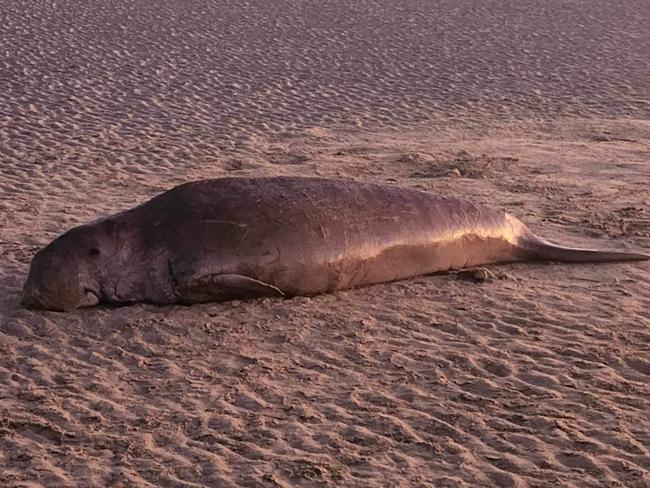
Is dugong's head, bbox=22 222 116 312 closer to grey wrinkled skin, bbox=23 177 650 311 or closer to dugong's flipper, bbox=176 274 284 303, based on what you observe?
grey wrinkled skin, bbox=23 177 650 311

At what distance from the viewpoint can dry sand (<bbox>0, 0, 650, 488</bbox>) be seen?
487cm

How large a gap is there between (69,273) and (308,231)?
1.41 metres

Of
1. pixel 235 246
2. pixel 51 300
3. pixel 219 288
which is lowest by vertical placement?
pixel 51 300

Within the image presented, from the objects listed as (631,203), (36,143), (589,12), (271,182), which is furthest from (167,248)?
(589,12)

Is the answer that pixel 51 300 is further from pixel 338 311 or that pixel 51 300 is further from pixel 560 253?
pixel 560 253

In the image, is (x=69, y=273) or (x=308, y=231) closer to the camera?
(x=69, y=273)

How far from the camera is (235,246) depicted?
6.50m

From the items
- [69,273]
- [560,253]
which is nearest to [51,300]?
[69,273]

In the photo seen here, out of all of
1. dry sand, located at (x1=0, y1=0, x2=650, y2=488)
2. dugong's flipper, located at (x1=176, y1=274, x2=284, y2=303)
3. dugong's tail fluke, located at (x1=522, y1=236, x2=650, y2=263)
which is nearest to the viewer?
dry sand, located at (x1=0, y1=0, x2=650, y2=488)

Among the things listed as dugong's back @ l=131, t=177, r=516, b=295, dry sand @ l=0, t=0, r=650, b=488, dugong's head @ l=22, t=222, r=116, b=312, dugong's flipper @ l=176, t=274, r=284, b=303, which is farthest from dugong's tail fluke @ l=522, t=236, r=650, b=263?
dugong's head @ l=22, t=222, r=116, b=312

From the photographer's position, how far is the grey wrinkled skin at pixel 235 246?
6.49 metres

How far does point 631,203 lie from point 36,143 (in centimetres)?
615

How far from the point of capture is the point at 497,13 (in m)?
23.9

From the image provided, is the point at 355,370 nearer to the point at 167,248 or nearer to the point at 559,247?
the point at 167,248
